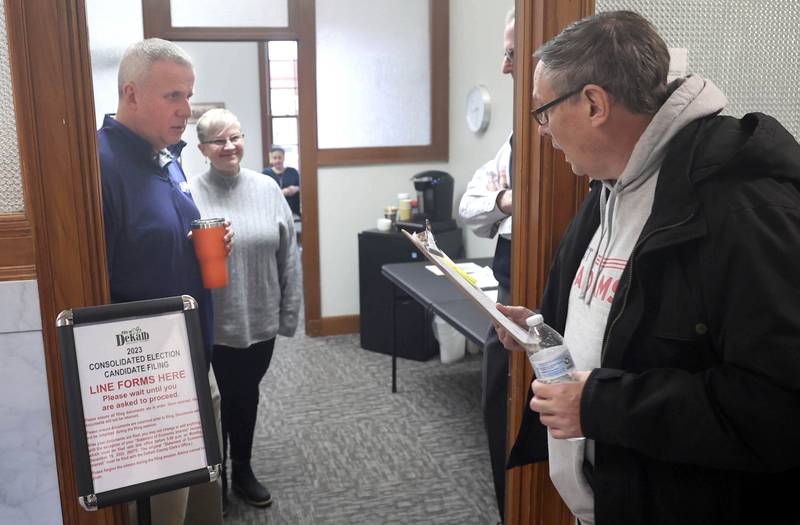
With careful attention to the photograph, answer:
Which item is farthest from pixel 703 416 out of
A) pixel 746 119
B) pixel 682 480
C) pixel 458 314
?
pixel 458 314

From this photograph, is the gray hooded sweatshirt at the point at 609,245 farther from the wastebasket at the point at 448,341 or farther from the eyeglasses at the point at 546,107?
the wastebasket at the point at 448,341

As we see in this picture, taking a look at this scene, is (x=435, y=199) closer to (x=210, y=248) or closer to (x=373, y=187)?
(x=373, y=187)

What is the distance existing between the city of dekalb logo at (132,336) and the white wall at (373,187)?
3.27 m

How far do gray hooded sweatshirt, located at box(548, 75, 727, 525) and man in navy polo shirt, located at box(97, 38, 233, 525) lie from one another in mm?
1003

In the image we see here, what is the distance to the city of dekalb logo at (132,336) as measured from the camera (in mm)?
1168

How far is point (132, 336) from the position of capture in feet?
3.86

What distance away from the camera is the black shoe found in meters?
2.65

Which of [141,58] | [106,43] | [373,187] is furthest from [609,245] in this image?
[373,187]

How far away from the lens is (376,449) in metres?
3.11

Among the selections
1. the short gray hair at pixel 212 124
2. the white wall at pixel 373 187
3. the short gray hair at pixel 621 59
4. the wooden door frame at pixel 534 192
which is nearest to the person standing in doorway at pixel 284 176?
the white wall at pixel 373 187

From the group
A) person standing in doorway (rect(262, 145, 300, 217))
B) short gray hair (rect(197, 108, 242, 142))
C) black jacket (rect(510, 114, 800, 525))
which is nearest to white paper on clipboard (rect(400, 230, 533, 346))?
black jacket (rect(510, 114, 800, 525))

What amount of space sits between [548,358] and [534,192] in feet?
1.79

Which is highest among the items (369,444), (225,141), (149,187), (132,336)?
(225,141)

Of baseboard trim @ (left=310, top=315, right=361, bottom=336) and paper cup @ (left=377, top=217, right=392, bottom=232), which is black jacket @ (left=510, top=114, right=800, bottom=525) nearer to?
paper cup @ (left=377, top=217, right=392, bottom=232)
